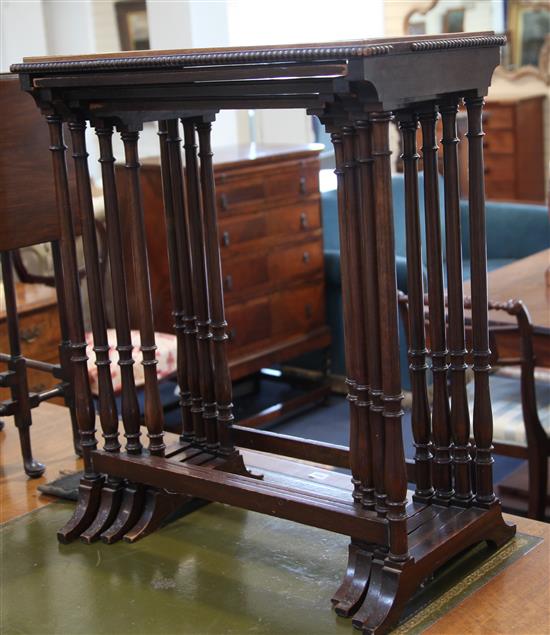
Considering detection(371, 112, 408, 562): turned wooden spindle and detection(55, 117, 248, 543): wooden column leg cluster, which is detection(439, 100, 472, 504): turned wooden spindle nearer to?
detection(371, 112, 408, 562): turned wooden spindle

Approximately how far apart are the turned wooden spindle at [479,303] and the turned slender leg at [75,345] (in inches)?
30.7

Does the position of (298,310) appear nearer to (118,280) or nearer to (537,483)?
(537,483)

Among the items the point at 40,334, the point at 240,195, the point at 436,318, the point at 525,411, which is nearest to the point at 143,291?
the point at 436,318

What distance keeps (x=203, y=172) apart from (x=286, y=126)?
19.1 feet

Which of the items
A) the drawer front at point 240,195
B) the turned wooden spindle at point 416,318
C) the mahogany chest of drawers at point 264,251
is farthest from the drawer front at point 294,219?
the turned wooden spindle at point 416,318

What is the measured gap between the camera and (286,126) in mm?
7730

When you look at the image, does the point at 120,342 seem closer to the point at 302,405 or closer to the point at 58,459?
the point at 58,459

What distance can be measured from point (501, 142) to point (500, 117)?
0.76 ft

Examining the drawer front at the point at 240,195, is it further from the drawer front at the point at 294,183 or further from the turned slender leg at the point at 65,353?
the turned slender leg at the point at 65,353

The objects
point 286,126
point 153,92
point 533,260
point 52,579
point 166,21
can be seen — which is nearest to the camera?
point 153,92

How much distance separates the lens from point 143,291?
2.05 meters

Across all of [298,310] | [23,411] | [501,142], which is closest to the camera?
[23,411]

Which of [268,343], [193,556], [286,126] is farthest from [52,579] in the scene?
[286,126]

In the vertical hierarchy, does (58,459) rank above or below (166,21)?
below
